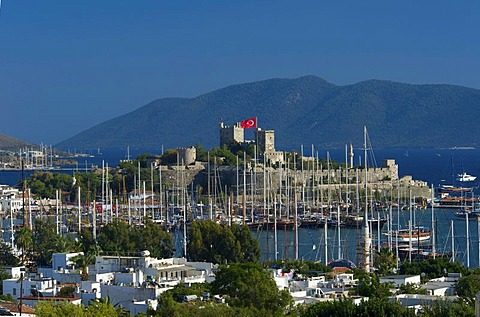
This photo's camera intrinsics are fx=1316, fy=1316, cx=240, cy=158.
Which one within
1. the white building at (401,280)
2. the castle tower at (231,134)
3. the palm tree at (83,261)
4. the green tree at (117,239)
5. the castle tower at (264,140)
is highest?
the castle tower at (231,134)

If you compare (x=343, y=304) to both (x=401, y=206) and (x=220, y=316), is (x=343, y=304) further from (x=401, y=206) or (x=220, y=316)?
(x=401, y=206)

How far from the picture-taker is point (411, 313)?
24094mm

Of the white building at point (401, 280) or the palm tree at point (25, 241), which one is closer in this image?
the white building at point (401, 280)

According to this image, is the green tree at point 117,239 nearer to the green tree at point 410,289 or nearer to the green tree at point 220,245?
the green tree at point 220,245

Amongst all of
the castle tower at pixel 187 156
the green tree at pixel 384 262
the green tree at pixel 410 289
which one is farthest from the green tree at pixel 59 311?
the castle tower at pixel 187 156

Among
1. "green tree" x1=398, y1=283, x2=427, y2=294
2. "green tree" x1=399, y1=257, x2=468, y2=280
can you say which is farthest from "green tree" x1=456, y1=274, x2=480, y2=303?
"green tree" x1=399, y1=257, x2=468, y2=280

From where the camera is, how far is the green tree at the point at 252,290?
2748 centimetres

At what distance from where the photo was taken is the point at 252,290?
28.4m

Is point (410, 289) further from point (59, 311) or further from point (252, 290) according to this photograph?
point (59, 311)

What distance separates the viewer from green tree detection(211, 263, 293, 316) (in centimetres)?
2748

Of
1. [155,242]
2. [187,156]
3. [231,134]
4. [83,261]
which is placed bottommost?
[83,261]

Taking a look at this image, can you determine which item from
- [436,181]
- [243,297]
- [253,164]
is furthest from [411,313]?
[436,181]

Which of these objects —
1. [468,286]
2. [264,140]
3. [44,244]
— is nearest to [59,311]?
[468,286]

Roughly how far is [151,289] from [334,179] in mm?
65685
